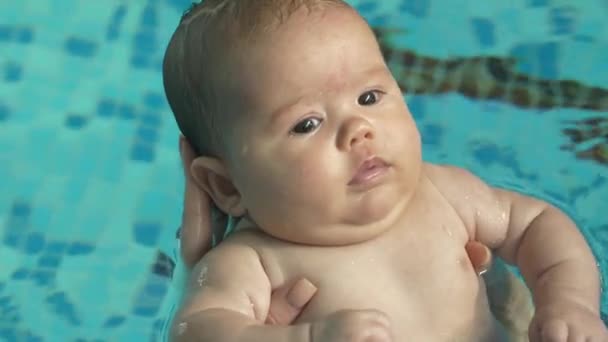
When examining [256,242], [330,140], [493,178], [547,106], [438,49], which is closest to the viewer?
[330,140]

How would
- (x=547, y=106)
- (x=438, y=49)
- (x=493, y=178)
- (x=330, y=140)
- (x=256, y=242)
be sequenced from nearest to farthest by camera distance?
1. (x=330, y=140)
2. (x=256, y=242)
3. (x=493, y=178)
4. (x=547, y=106)
5. (x=438, y=49)

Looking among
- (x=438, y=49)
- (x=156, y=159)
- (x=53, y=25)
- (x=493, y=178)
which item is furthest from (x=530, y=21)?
(x=53, y=25)

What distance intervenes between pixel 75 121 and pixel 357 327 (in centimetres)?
152

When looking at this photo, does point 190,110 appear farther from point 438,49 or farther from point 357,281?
point 438,49

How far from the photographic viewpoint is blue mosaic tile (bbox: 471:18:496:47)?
277 cm

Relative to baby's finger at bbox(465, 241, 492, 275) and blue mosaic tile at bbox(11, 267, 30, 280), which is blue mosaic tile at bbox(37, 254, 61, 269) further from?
baby's finger at bbox(465, 241, 492, 275)

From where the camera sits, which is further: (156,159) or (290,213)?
(156,159)

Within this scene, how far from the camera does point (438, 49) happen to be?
109 inches

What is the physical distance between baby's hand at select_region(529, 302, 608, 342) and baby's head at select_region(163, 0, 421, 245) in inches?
10.9

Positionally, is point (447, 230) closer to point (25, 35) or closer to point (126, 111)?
point (126, 111)

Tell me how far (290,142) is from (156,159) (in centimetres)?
110

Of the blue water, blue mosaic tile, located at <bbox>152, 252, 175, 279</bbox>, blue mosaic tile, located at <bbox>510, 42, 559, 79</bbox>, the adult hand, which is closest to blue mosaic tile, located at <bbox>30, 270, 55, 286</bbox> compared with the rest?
the blue water

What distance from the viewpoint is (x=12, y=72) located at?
2777mm

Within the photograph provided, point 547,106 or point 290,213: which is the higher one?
point 290,213
